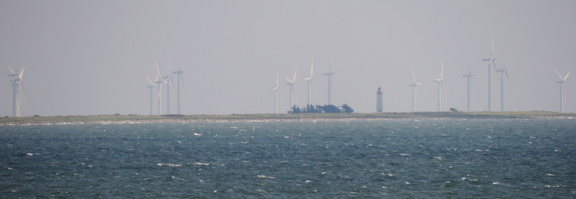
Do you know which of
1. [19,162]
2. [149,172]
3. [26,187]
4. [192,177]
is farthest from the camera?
[19,162]

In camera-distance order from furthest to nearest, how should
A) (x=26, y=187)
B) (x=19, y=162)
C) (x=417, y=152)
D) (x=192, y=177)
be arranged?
(x=417, y=152) → (x=19, y=162) → (x=192, y=177) → (x=26, y=187)

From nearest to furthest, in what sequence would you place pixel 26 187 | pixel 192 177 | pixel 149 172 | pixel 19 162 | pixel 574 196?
pixel 574 196
pixel 26 187
pixel 192 177
pixel 149 172
pixel 19 162

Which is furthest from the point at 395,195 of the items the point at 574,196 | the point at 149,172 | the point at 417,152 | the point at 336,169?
the point at 417,152

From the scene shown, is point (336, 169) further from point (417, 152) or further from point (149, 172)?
point (417, 152)

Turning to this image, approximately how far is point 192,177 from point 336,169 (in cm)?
1294

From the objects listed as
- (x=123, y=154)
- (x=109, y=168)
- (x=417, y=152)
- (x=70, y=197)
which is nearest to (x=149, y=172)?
(x=109, y=168)

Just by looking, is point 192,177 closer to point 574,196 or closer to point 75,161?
point 75,161

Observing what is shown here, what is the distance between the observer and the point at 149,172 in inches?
3046

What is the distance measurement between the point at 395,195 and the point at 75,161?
41621mm

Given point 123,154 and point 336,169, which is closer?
point 336,169

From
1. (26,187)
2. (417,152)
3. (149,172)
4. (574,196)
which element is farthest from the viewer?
(417,152)

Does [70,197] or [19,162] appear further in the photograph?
[19,162]

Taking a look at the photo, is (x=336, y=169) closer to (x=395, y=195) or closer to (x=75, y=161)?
(x=395, y=195)

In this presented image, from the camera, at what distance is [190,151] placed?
107 m
